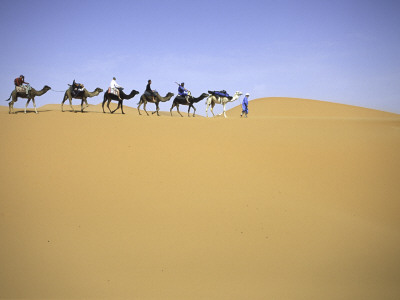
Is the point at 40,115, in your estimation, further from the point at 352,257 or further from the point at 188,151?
the point at 352,257

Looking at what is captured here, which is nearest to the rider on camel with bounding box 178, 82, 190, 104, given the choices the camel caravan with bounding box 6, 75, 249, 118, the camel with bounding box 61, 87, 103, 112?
the camel caravan with bounding box 6, 75, 249, 118

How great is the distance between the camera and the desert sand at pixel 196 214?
4.88 m

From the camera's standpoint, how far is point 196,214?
6.71 metres

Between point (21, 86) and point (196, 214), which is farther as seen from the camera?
point (21, 86)

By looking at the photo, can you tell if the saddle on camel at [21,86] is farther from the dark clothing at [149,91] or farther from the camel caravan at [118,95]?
the dark clothing at [149,91]

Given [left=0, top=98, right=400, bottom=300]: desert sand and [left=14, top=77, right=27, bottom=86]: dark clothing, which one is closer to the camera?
[left=0, top=98, right=400, bottom=300]: desert sand

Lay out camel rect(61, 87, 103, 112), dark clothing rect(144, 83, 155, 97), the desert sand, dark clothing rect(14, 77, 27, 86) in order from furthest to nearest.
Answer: dark clothing rect(144, 83, 155, 97), camel rect(61, 87, 103, 112), dark clothing rect(14, 77, 27, 86), the desert sand

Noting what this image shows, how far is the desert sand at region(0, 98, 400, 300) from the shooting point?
488 cm

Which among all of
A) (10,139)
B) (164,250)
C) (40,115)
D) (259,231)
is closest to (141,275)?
(164,250)

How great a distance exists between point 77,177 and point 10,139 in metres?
4.29

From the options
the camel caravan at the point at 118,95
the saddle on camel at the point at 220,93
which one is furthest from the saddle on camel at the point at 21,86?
the saddle on camel at the point at 220,93

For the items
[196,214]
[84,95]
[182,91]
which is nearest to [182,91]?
[182,91]

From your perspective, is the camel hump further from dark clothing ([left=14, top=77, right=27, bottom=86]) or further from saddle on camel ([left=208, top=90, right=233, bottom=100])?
dark clothing ([left=14, top=77, right=27, bottom=86])

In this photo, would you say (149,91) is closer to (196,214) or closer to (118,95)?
(118,95)
